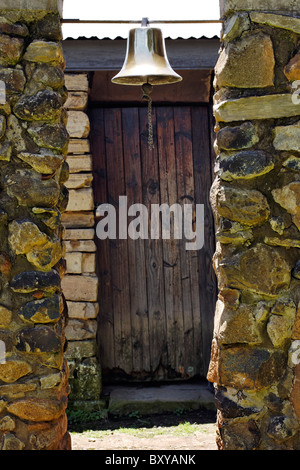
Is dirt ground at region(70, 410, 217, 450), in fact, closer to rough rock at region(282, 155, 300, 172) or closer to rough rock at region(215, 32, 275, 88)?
rough rock at region(282, 155, 300, 172)

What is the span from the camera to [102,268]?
17.7ft

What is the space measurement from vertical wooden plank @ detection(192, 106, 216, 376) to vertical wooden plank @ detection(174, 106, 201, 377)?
0.05 metres

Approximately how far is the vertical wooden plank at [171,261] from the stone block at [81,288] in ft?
2.33

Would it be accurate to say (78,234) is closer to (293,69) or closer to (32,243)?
(32,243)

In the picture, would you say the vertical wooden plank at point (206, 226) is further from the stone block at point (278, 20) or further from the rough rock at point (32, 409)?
the rough rock at point (32, 409)

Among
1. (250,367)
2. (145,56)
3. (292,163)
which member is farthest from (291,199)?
(145,56)

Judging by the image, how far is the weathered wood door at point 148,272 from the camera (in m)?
5.38

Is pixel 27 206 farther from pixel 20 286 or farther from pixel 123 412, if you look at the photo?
pixel 123 412

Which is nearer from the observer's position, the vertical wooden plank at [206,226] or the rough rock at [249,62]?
the rough rock at [249,62]

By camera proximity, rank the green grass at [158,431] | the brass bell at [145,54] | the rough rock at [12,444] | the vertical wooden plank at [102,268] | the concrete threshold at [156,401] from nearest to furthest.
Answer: the rough rock at [12,444] < the brass bell at [145,54] < the green grass at [158,431] < the concrete threshold at [156,401] < the vertical wooden plank at [102,268]

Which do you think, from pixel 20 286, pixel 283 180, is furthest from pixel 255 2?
pixel 20 286

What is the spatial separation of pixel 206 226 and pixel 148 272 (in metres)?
0.68

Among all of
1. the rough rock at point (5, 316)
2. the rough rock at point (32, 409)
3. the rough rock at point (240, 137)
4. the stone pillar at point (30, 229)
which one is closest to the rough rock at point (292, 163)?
the rough rock at point (240, 137)

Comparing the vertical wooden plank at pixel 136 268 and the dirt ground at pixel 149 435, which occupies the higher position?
the vertical wooden plank at pixel 136 268
